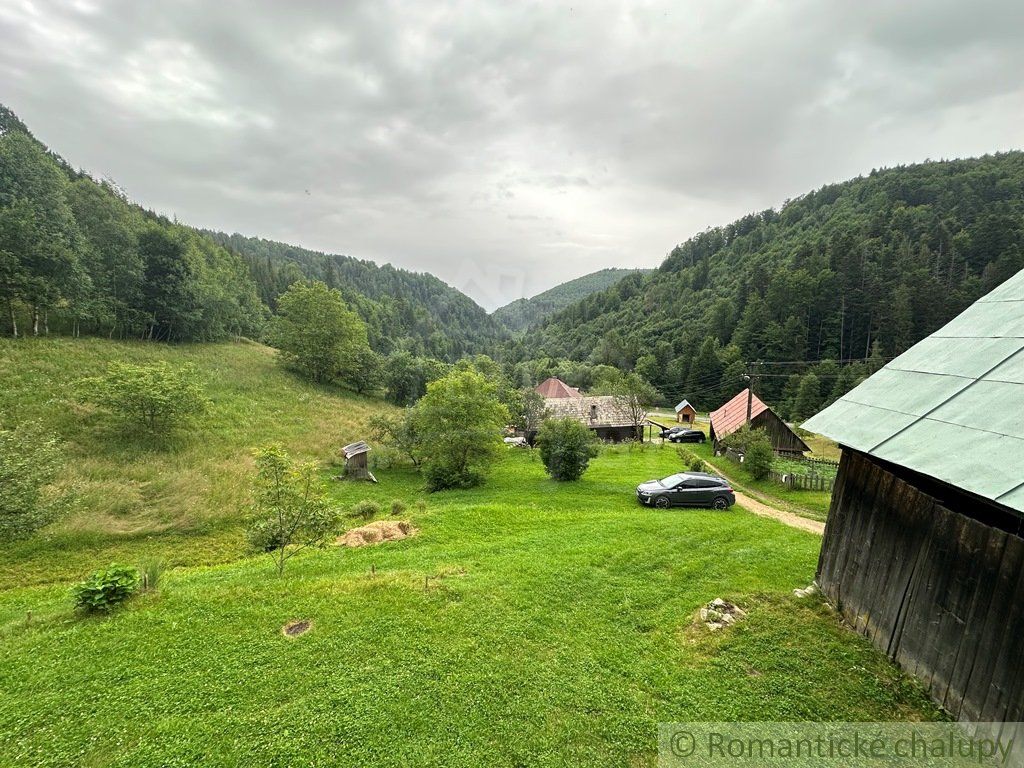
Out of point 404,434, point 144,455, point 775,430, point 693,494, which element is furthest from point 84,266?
point 775,430

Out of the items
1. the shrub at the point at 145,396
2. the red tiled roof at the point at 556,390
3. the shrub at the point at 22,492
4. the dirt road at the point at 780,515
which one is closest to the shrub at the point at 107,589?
the shrub at the point at 22,492

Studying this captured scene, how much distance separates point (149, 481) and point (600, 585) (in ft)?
75.6

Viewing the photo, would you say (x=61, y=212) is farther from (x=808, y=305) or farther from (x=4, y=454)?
(x=808, y=305)

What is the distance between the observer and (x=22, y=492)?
40.1 ft

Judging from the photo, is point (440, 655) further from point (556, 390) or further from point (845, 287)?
point (845, 287)

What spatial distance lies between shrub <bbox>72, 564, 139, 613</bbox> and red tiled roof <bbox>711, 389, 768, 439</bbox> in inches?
1370

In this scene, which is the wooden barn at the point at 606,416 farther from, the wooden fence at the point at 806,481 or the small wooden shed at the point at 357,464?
the small wooden shed at the point at 357,464

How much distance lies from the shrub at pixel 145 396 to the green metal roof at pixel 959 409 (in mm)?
31278

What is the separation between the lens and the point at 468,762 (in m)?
4.80

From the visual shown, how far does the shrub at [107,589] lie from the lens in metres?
7.92

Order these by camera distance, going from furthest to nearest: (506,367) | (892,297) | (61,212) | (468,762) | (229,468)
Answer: (506,367), (892,297), (61,212), (229,468), (468,762)

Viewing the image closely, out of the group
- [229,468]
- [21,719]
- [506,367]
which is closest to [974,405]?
[21,719]

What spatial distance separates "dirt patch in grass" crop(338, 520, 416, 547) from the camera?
1334 centimetres

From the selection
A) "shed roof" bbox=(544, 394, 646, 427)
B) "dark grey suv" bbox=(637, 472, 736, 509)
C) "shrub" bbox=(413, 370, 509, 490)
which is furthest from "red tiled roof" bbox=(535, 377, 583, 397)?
"dark grey suv" bbox=(637, 472, 736, 509)
